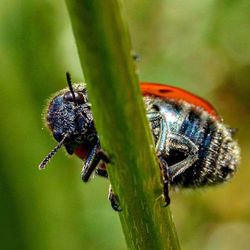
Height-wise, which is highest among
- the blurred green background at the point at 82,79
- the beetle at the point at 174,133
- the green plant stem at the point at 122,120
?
the green plant stem at the point at 122,120

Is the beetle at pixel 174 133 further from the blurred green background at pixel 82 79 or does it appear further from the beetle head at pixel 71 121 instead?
the blurred green background at pixel 82 79

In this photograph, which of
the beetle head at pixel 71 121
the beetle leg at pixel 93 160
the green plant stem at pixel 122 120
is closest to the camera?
the green plant stem at pixel 122 120

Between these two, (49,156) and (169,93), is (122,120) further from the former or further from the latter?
(169,93)

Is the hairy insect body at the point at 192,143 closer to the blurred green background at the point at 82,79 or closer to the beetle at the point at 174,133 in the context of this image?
the beetle at the point at 174,133

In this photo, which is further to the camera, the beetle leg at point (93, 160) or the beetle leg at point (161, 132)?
the beetle leg at point (161, 132)

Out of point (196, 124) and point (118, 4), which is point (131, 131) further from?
point (196, 124)

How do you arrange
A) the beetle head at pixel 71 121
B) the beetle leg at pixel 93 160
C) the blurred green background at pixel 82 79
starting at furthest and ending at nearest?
the blurred green background at pixel 82 79
the beetle head at pixel 71 121
the beetle leg at pixel 93 160

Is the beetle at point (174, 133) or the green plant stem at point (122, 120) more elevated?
the green plant stem at point (122, 120)

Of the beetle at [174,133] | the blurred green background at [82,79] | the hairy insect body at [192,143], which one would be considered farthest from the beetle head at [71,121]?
the blurred green background at [82,79]
